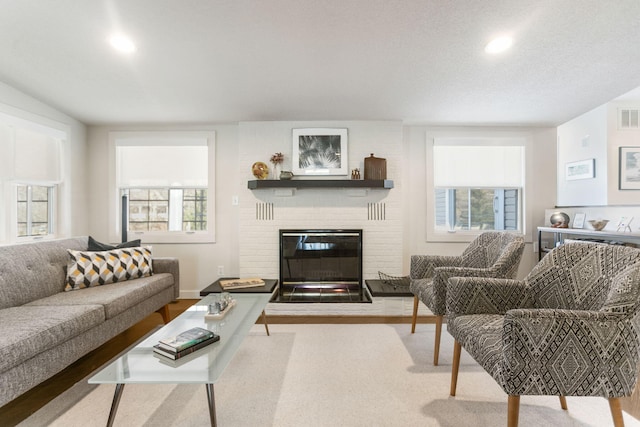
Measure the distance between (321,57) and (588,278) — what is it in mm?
2173

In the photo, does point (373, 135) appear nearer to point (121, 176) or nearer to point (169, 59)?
point (169, 59)

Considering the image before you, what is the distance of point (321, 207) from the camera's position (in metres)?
3.86

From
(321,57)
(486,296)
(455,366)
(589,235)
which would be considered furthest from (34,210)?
(589,235)

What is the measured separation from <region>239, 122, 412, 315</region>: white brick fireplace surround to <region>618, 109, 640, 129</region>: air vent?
2982 millimetres

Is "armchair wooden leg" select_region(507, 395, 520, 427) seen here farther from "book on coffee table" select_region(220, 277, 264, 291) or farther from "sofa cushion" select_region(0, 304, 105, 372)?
"book on coffee table" select_region(220, 277, 264, 291)

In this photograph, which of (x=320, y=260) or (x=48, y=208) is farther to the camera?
(x=320, y=260)

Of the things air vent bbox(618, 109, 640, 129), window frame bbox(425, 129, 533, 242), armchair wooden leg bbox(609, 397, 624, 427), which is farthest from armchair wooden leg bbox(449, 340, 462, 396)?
air vent bbox(618, 109, 640, 129)

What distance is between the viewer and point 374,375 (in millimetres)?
2000

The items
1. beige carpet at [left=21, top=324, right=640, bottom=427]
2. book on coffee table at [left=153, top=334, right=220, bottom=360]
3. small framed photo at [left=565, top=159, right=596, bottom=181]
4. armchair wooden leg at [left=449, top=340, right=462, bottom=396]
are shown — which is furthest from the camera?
small framed photo at [left=565, top=159, right=596, bottom=181]

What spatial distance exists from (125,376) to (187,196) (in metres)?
3.03

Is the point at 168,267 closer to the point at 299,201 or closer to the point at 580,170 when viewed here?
the point at 299,201

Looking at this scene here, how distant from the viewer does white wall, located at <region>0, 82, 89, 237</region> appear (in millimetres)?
3027

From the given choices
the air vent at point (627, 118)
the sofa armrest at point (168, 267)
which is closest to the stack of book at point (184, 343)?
the sofa armrest at point (168, 267)

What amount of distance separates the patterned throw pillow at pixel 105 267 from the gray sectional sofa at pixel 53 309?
75 mm
